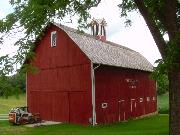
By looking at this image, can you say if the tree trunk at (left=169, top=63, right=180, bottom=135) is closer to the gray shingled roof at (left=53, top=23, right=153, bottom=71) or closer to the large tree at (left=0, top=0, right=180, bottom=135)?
the large tree at (left=0, top=0, right=180, bottom=135)

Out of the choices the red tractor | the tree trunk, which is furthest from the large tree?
the red tractor

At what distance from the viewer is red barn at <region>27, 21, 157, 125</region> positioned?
25828 mm

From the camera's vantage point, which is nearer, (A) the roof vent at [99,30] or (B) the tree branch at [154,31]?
(B) the tree branch at [154,31]

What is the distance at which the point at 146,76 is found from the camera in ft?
120

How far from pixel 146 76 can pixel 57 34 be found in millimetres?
11785

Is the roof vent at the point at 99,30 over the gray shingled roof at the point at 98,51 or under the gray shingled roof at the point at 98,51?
over

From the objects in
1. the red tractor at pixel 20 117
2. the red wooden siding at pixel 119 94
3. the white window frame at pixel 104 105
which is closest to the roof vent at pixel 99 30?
the red wooden siding at pixel 119 94

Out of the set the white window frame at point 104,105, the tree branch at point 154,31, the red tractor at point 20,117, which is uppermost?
the tree branch at point 154,31

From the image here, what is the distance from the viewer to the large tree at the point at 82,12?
1270 cm

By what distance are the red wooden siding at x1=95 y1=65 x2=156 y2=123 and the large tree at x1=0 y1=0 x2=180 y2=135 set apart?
1210 centimetres

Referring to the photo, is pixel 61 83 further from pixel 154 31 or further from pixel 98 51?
pixel 154 31

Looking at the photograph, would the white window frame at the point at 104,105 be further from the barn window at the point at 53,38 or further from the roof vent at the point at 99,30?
the roof vent at the point at 99,30

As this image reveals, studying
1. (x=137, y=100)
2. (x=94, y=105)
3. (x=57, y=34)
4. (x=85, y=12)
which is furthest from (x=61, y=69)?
(x=85, y=12)

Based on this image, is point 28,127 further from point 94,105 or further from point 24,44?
point 24,44
